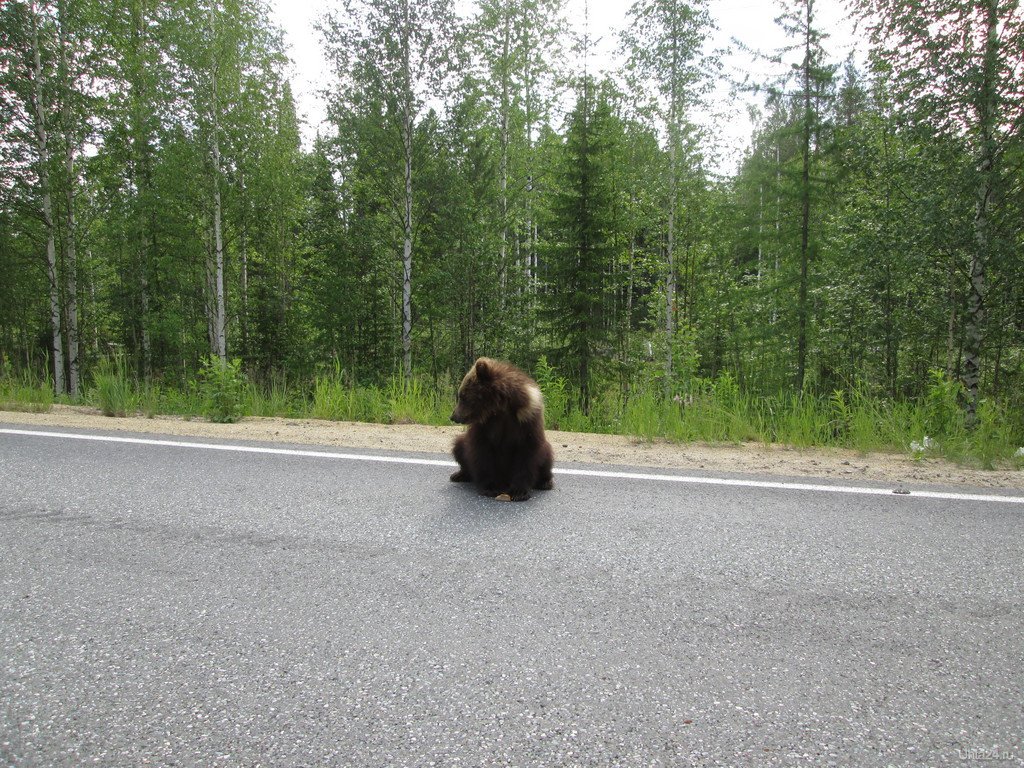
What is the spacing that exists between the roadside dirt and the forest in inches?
24.6

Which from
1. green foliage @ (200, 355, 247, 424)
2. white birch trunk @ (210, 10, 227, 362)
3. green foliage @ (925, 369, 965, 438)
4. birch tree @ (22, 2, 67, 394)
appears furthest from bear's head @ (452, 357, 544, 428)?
birch tree @ (22, 2, 67, 394)

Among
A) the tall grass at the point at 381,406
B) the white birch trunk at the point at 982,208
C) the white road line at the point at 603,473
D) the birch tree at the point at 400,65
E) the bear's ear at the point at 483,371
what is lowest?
the white road line at the point at 603,473

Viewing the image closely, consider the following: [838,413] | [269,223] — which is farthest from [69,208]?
[838,413]

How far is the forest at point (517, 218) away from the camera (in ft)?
28.4

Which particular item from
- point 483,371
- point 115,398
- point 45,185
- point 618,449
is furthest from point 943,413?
point 45,185

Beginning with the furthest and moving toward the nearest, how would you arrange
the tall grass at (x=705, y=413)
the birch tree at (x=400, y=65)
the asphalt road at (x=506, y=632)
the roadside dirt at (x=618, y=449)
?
the birch tree at (x=400, y=65) → the tall grass at (x=705, y=413) → the roadside dirt at (x=618, y=449) → the asphalt road at (x=506, y=632)

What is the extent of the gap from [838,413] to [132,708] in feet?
27.4

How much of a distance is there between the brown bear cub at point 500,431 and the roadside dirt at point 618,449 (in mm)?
1271

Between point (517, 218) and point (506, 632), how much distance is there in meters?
15.6

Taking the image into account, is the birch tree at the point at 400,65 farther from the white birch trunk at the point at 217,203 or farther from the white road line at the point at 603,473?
the white road line at the point at 603,473

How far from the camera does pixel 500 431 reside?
4051 millimetres

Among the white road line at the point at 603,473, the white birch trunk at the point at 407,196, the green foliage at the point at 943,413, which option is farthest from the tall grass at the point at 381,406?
the green foliage at the point at 943,413

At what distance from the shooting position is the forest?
341 inches

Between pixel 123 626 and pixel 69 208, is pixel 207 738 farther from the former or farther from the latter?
pixel 69 208
